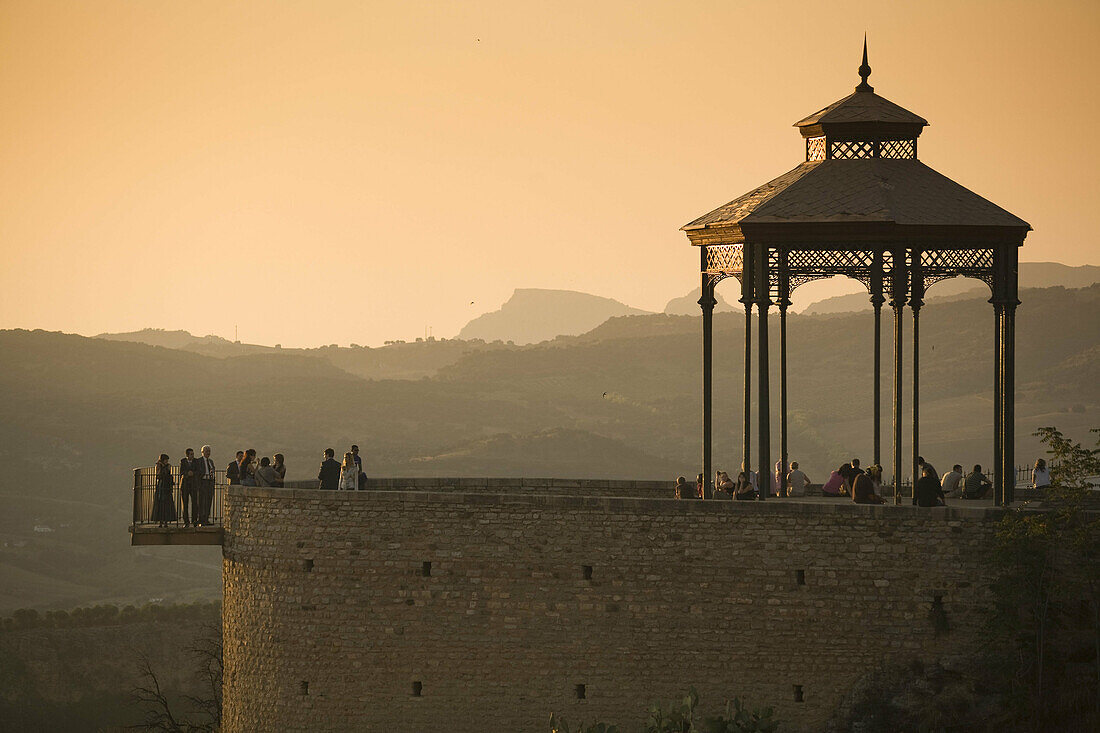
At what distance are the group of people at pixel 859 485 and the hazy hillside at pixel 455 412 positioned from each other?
227 feet

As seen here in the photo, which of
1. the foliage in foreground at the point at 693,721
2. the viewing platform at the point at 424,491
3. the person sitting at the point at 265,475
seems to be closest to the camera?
the foliage in foreground at the point at 693,721

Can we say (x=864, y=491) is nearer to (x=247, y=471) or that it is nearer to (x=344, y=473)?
(x=344, y=473)

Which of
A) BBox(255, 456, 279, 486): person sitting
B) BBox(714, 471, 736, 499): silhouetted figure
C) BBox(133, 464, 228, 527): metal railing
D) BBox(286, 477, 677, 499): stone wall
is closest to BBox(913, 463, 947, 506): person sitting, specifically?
BBox(714, 471, 736, 499): silhouetted figure

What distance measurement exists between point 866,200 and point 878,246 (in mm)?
798

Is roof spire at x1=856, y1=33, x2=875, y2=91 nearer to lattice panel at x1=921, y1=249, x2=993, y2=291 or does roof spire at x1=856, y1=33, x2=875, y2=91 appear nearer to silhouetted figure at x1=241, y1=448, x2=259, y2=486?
lattice panel at x1=921, y1=249, x2=993, y2=291

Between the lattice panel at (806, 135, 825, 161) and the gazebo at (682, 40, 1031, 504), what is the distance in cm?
70

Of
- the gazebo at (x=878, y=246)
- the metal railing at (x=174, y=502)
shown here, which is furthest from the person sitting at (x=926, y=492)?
the metal railing at (x=174, y=502)

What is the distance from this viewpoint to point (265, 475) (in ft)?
90.9

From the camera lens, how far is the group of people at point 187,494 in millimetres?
28016

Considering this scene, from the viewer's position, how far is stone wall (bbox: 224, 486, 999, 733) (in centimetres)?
2336

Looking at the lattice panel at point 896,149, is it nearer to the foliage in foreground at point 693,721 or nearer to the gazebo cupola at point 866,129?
the gazebo cupola at point 866,129

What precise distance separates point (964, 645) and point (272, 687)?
10.8 metres

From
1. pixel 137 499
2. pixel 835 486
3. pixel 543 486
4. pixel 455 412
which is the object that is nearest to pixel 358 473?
pixel 543 486

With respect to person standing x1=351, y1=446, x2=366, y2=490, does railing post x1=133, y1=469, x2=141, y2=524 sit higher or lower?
lower
